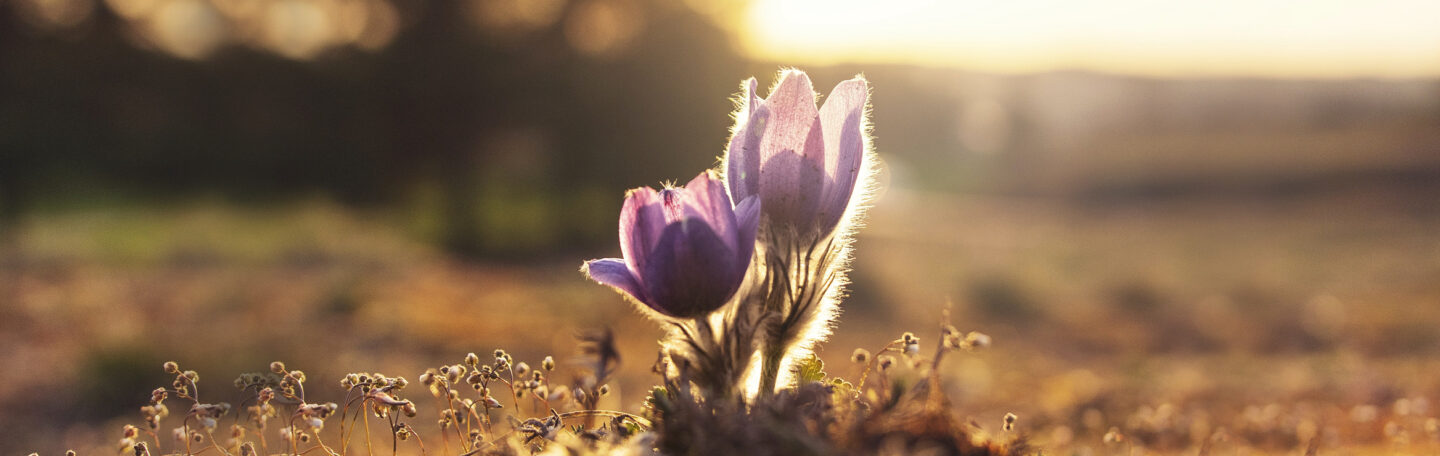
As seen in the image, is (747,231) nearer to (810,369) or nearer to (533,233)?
(810,369)

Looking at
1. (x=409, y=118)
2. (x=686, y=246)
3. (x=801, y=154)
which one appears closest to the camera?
(x=686, y=246)

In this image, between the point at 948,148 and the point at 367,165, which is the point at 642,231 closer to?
the point at 367,165

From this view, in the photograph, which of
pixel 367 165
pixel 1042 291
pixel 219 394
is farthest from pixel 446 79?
pixel 219 394

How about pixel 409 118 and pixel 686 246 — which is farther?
pixel 409 118

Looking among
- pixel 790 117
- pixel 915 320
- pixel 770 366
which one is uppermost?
pixel 915 320

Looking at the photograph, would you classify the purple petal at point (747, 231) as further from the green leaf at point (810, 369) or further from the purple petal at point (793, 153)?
the green leaf at point (810, 369)

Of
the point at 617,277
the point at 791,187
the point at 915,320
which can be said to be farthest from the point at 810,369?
the point at 915,320

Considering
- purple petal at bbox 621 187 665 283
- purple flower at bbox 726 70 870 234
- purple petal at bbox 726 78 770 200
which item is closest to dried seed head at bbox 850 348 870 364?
purple flower at bbox 726 70 870 234
